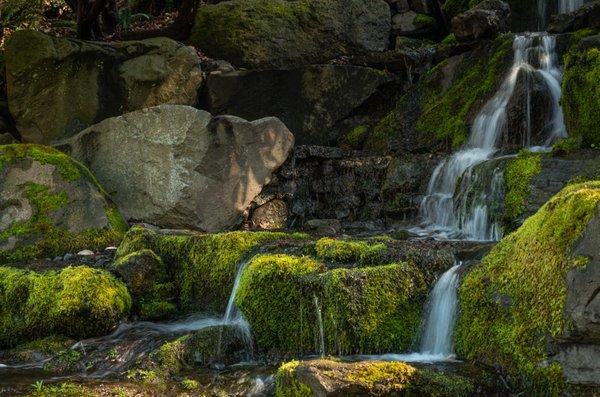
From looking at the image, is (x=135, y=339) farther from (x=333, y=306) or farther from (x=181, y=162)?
(x=181, y=162)

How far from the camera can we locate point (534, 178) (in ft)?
29.4

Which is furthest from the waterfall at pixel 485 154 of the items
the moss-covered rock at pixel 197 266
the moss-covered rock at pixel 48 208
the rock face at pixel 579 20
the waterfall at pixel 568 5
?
the moss-covered rock at pixel 48 208

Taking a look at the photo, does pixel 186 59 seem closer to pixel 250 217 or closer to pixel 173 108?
pixel 173 108

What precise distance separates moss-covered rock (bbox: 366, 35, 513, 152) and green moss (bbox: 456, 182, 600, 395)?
7.12 m

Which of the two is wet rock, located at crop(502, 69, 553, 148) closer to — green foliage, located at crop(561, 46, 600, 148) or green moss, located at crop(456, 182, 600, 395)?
green foliage, located at crop(561, 46, 600, 148)

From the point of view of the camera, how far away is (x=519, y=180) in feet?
29.8

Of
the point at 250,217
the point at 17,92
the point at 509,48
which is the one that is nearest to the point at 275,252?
the point at 250,217

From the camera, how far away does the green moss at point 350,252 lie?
22.2 ft

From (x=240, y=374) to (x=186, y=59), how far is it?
1067cm

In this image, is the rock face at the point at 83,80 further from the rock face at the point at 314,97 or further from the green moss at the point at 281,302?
the green moss at the point at 281,302

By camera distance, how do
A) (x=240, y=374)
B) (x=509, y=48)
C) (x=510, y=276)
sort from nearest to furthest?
(x=510, y=276) → (x=240, y=374) → (x=509, y=48)

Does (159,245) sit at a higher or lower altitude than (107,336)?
higher

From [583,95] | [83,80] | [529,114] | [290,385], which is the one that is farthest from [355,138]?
[290,385]

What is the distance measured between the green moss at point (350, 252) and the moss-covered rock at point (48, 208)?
488 cm
